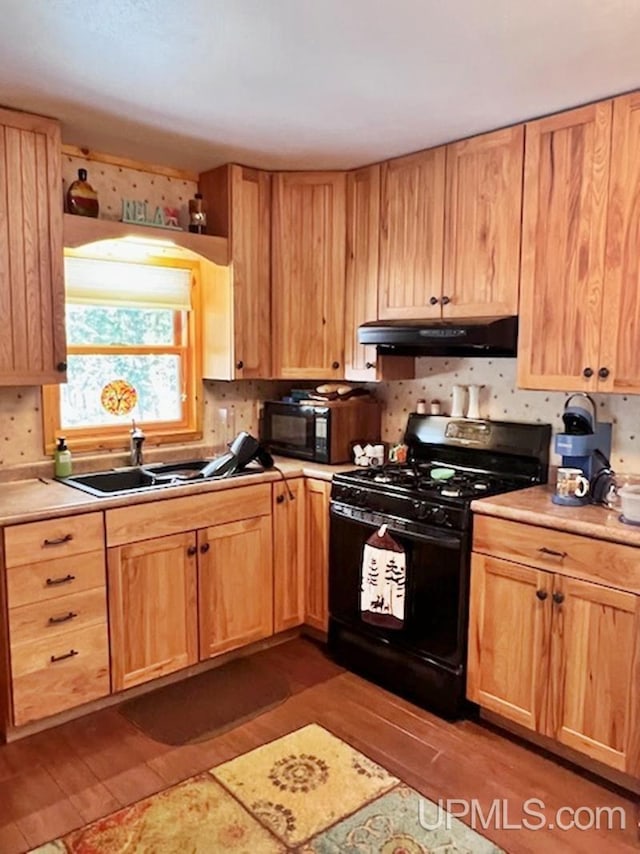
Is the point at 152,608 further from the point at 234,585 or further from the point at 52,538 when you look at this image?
the point at 52,538

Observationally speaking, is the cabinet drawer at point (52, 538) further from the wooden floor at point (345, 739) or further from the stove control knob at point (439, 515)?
the stove control knob at point (439, 515)

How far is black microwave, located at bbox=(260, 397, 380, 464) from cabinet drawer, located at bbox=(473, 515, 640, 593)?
1.01 m

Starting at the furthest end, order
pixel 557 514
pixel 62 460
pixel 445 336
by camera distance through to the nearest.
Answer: pixel 62 460
pixel 445 336
pixel 557 514

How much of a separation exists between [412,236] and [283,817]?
2.38m

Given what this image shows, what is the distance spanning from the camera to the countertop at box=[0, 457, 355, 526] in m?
2.45

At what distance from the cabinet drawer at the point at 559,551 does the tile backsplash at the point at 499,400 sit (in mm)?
592

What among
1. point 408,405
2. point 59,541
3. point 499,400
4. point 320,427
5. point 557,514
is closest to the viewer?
point 557,514

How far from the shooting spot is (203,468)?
11.0ft

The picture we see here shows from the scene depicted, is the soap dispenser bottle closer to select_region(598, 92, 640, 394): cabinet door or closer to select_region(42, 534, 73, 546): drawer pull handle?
select_region(42, 534, 73, 546): drawer pull handle

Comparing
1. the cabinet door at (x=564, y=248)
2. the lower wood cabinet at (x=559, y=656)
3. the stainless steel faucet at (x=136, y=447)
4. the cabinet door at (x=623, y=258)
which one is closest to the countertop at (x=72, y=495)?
the stainless steel faucet at (x=136, y=447)

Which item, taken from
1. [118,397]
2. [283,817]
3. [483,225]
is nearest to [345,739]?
[283,817]

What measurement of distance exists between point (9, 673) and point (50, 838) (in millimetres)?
606

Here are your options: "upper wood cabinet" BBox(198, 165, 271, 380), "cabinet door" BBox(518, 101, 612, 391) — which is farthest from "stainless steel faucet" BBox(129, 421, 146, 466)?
"cabinet door" BBox(518, 101, 612, 391)

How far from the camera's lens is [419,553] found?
8.86ft
